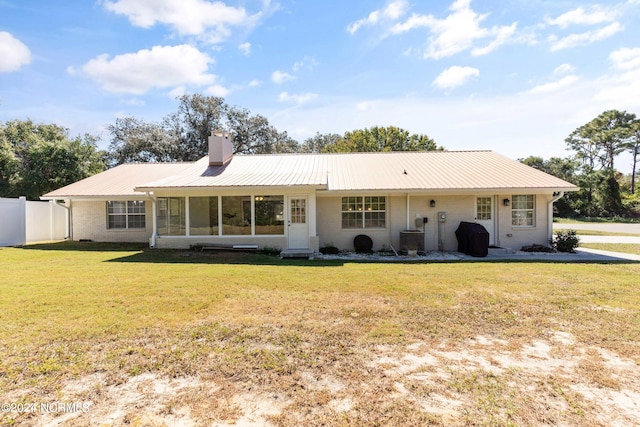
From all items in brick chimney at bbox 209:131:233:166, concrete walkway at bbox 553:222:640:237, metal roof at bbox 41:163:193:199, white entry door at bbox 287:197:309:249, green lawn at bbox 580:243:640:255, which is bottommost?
green lawn at bbox 580:243:640:255

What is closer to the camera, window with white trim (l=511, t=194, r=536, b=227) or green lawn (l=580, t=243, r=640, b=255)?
green lawn (l=580, t=243, r=640, b=255)

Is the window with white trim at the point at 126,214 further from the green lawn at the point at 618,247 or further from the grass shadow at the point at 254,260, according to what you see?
the green lawn at the point at 618,247

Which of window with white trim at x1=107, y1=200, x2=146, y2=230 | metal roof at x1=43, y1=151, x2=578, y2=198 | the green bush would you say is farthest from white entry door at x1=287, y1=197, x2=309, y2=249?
the green bush

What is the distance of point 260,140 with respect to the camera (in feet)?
108

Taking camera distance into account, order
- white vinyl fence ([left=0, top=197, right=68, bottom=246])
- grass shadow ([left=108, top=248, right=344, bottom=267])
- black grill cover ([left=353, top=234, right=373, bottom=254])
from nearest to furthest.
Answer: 1. grass shadow ([left=108, top=248, right=344, bottom=267])
2. black grill cover ([left=353, top=234, right=373, bottom=254])
3. white vinyl fence ([left=0, top=197, right=68, bottom=246])

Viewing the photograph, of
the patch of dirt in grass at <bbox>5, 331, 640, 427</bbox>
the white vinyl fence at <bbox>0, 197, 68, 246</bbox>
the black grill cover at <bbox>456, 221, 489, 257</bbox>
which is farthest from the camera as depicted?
the white vinyl fence at <bbox>0, 197, 68, 246</bbox>

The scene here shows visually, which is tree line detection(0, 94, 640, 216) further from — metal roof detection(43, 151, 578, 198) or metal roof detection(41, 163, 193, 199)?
metal roof detection(43, 151, 578, 198)

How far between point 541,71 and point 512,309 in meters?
11.0

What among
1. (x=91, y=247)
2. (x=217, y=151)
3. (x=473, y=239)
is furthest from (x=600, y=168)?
(x=91, y=247)

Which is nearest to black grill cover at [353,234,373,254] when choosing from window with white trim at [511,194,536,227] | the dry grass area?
the dry grass area

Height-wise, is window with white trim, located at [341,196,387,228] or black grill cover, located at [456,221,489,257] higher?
window with white trim, located at [341,196,387,228]

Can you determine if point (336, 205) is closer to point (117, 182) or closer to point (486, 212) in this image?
point (486, 212)

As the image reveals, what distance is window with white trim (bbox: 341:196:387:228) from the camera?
1235 centimetres

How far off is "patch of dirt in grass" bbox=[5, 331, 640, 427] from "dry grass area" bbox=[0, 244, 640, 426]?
2cm
